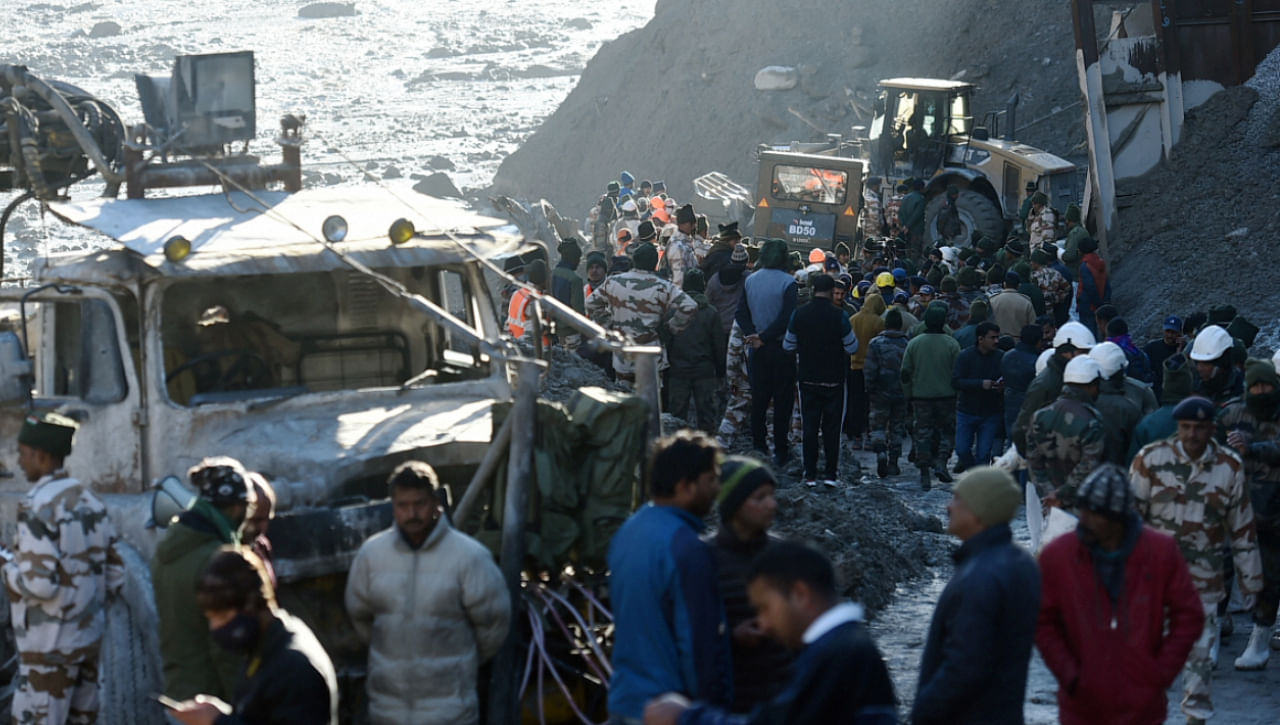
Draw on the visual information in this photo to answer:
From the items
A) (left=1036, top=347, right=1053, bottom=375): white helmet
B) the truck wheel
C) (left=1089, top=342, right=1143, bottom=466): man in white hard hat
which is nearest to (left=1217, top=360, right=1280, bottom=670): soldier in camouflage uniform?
(left=1089, top=342, right=1143, bottom=466): man in white hard hat

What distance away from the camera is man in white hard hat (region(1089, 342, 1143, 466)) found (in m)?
8.75

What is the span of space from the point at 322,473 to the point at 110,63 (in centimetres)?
6434

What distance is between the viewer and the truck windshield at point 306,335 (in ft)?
24.2

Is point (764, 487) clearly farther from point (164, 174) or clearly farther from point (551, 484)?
point (164, 174)

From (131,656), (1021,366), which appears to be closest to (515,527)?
(131,656)

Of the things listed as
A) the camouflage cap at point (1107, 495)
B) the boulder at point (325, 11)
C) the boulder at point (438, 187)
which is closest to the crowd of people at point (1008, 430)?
the camouflage cap at point (1107, 495)

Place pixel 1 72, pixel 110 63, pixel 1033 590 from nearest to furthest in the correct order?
pixel 1033 590 → pixel 1 72 → pixel 110 63

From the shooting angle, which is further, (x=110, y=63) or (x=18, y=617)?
(x=110, y=63)

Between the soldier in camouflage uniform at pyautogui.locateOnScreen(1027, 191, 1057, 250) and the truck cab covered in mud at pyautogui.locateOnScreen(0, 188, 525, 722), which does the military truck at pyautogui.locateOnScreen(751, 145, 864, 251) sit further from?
the truck cab covered in mud at pyautogui.locateOnScreen(0, 188, 525, 722)

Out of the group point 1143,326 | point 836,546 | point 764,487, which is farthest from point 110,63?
point 764,487

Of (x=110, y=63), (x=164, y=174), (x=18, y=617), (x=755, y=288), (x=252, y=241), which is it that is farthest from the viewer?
(x=110, y=63)

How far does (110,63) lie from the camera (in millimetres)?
66500

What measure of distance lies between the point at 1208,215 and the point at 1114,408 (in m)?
9.49

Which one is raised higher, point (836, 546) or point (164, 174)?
point (164, 174)
